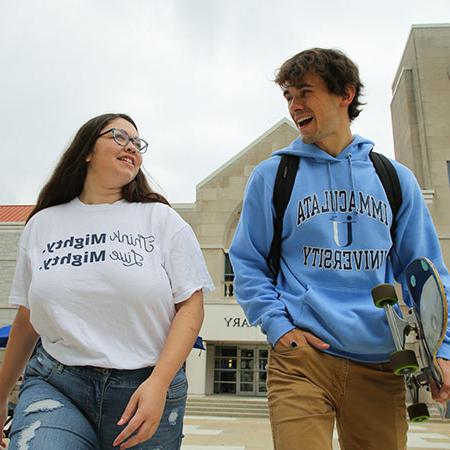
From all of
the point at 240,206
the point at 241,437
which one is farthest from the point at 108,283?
the point at 240,206

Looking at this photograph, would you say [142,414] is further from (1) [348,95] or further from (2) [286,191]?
(1) [348,95]

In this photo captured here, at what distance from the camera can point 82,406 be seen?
1829mm

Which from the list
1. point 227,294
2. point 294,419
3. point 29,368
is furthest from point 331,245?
point 227,294

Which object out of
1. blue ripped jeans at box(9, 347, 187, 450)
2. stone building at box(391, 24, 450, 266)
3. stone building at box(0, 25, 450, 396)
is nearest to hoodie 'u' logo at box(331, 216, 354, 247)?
blue ripped jeans at box(9, 347, 187, 450)

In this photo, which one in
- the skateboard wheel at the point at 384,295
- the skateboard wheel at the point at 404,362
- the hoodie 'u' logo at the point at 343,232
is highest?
the hoodie 'u' logo at the point at 343,232

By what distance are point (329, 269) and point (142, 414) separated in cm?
107

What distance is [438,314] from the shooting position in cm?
192

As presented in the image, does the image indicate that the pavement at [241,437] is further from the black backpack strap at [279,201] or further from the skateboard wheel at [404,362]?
the skateboard wheel at [404,362]

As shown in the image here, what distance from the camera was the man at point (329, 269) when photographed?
2.19 metres

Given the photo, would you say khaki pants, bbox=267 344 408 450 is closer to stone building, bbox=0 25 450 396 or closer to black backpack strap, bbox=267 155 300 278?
black backpack strap, bbox=267 155 300 278

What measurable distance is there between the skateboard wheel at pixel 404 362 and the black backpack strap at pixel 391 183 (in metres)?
0.68

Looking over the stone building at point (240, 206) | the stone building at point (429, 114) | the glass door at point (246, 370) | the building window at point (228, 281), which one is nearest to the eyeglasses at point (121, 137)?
the stone building at point (240, 206)

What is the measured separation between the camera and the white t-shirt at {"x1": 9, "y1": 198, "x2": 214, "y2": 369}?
188 cm

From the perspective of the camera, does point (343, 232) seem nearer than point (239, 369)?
Yes
